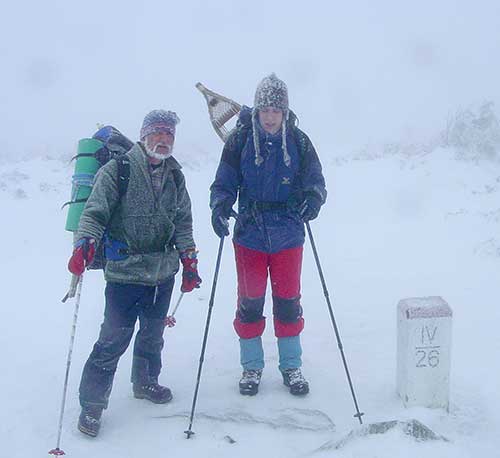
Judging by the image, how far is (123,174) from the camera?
4.04 m

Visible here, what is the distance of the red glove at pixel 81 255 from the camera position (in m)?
3.71

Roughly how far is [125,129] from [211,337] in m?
35.5

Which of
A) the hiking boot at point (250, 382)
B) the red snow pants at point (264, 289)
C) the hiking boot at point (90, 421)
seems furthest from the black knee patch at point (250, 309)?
the hiking boot at point (90, 421)

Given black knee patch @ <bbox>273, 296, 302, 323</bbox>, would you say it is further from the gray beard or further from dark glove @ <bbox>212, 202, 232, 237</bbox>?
the gray beard

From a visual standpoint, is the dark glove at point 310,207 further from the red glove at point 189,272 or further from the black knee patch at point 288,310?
the red glove at point 189,272

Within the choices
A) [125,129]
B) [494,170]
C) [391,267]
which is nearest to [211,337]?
[391,267]

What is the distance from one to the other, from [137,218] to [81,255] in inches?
21.7

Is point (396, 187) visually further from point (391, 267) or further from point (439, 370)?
point (439, 370)

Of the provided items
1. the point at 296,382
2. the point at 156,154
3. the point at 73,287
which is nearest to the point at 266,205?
the point at 156,154

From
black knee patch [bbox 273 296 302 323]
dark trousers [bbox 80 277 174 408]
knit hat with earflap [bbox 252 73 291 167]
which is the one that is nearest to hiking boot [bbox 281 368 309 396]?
black knee patch [bbox 273 296 302 323]

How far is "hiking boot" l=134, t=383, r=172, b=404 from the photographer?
14.8ft

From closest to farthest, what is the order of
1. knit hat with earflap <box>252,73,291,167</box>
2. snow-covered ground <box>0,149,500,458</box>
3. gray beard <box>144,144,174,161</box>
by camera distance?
snow-covered ground <box>0,149,500,458</box> < gray beard <box>144,144,174,161</box> < knit hat with earflap <box>252,73,291,167</box>

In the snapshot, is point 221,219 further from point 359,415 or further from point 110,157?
point 359,415

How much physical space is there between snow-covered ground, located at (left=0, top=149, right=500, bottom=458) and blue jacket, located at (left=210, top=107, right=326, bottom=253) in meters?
1.41
